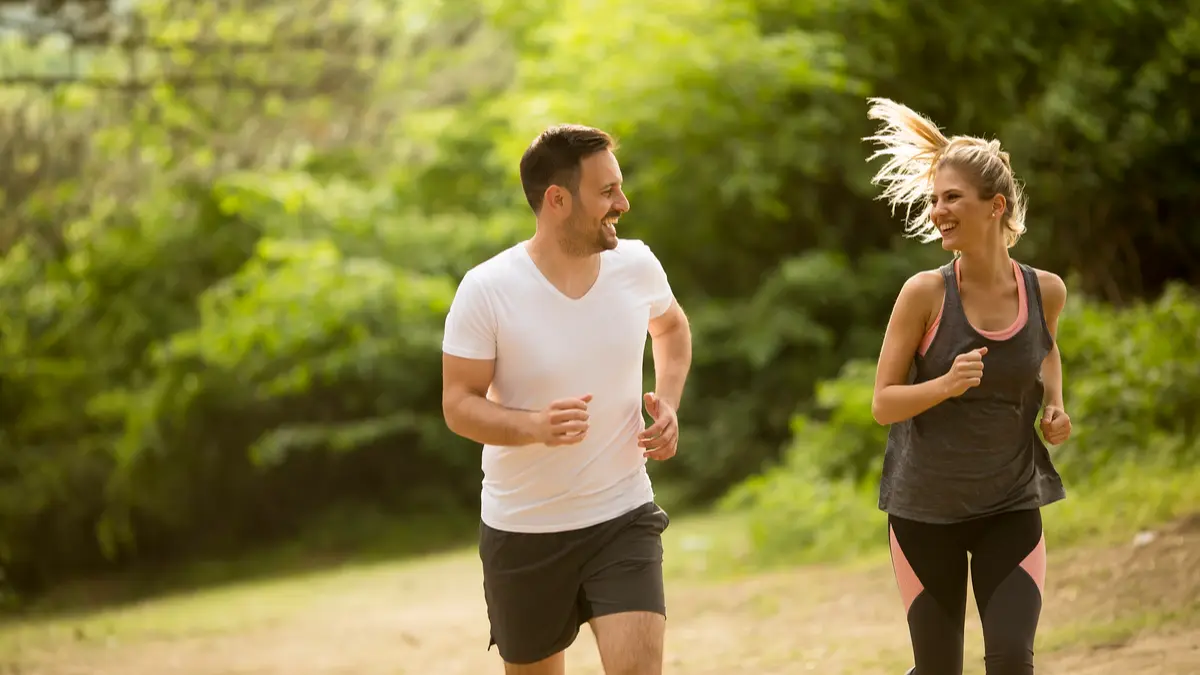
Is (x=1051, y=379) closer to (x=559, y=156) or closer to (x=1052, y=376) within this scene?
(x=1052, y=376)

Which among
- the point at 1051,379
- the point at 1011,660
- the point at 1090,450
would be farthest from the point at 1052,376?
the point at 1090,450

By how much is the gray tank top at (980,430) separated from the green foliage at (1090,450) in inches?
189

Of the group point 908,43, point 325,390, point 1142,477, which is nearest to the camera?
point 1142,477

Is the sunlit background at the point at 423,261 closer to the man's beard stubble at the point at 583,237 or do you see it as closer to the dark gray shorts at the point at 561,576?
the dark gray shorts at the point at 561,576

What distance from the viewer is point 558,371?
13.1 feet

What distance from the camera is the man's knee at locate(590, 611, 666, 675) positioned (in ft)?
12.8

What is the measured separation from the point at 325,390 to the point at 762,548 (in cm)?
821

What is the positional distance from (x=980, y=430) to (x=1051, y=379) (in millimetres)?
356

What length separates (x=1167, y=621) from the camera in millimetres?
6602

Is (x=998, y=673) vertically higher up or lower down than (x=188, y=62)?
lower down

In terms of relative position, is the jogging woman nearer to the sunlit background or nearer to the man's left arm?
the man's left arm

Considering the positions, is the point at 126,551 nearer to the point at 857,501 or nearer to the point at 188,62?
the point at 188,62

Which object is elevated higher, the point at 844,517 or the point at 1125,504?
the point at 1125,504

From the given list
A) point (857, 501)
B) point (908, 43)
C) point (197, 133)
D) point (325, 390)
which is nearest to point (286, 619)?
point (857, 501)
